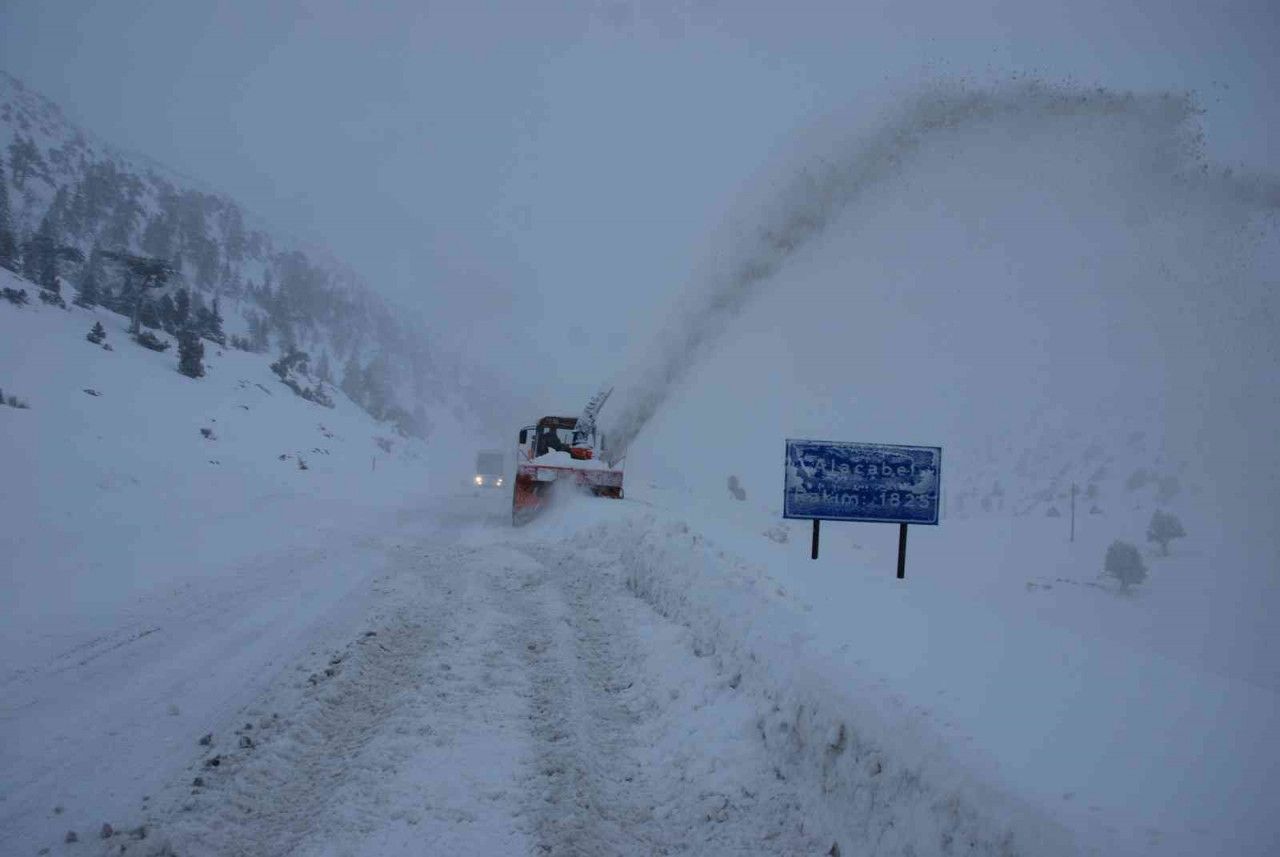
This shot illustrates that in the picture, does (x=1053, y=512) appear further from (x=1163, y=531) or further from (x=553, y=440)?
(x=553, y=440)

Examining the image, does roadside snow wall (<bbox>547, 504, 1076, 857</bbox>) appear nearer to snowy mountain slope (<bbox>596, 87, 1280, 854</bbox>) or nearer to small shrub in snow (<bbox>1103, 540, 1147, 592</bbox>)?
snowy mountain slope (<bbox>596, 87, 1280, 854</bbox>)

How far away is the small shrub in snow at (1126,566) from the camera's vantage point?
20769 mm

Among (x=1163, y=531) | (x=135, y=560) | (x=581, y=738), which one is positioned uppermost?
(x=1163, y=531)

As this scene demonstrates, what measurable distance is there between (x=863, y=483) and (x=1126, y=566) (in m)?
15.2

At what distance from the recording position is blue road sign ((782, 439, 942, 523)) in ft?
35.4

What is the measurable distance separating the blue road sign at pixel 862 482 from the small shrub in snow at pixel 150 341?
39.2 m

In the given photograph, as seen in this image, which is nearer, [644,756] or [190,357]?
[644,756]

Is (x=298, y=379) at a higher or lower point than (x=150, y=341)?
higher

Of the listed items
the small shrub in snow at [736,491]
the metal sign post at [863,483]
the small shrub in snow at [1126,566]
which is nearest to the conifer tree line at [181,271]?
the small shrub in snow at [736,491]

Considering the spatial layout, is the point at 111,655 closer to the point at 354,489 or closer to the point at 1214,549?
the point at 354,489

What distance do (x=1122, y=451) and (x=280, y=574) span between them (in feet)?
162

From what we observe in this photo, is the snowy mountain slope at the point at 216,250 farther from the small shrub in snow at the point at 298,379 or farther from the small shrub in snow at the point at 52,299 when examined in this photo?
the small shrub in snow at the point at 52,299

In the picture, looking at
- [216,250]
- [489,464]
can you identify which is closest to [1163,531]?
[489,464]

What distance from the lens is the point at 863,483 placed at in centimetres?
1091
